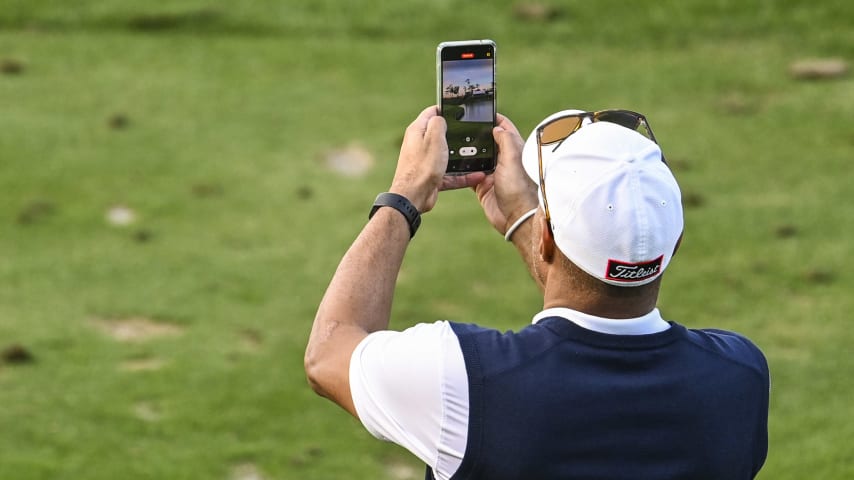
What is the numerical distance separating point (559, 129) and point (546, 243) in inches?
10.7

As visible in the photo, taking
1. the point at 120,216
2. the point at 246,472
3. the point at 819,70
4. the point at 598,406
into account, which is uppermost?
the point at 598,406

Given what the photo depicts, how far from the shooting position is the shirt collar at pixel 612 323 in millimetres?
2238

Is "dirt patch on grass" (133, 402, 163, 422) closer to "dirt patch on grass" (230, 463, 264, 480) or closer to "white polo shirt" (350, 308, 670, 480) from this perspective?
"dirt patch on grass" (230, 463, 264, 480)

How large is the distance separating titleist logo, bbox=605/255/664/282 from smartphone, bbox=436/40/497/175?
0.79 m

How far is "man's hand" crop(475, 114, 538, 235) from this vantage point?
2.82m

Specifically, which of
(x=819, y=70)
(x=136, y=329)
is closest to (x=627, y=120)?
(x=136, y=329)

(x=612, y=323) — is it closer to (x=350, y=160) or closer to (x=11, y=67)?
(x=350, y=160)

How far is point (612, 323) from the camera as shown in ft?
7.36

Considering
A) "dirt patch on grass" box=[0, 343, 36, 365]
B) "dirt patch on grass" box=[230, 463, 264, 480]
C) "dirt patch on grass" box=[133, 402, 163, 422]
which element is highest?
"dirt patch on grass" box=[0, 343, 36, 365]

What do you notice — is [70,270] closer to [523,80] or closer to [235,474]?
[235,474]

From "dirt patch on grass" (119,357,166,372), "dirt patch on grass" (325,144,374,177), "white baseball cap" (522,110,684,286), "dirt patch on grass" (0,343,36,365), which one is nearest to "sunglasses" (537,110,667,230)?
"white baseball cap" (522,110,684,286)

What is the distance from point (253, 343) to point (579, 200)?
4083 millimetres

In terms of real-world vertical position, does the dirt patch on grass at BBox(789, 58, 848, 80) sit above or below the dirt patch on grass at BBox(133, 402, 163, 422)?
above

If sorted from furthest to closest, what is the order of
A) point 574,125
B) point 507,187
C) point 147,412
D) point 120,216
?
point 120,216 → point 147,412 → point 507,187 → point 574,125
